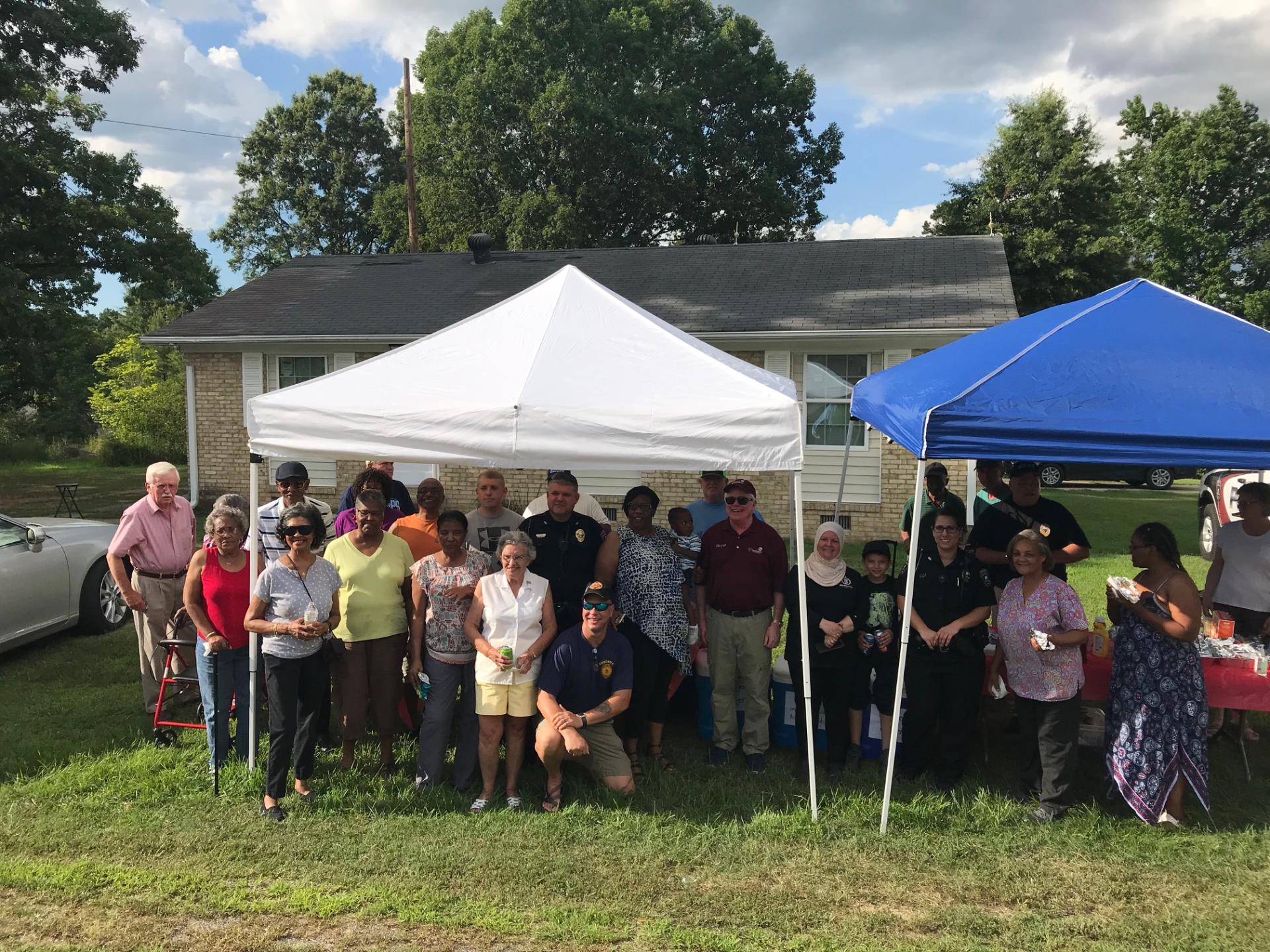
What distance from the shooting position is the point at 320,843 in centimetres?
414

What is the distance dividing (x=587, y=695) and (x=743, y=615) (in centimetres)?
102

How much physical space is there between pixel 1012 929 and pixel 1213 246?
35.7 metres

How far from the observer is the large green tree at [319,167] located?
37.3 metres

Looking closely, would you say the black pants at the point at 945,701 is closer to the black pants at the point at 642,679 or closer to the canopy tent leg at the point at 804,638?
the canopy tent leg at the point at 804,638

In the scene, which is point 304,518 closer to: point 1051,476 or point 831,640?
point 831,640

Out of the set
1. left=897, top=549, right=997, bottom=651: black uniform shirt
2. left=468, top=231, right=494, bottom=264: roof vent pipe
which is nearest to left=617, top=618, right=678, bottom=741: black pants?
left=897, top=549, right=997, bottom=651: black uniform shirt

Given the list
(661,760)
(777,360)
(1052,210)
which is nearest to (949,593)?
(661,760)

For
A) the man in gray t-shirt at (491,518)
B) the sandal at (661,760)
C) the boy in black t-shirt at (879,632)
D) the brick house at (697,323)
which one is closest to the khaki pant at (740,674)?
the sandal at (661,760)

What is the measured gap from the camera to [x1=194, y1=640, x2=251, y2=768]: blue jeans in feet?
15.7

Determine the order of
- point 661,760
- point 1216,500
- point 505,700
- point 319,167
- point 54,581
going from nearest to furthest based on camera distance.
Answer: point 505,700, point 661,760, point 54,581, point 1216,500, point 319,167

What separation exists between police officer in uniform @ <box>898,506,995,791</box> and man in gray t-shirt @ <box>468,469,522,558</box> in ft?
8.22

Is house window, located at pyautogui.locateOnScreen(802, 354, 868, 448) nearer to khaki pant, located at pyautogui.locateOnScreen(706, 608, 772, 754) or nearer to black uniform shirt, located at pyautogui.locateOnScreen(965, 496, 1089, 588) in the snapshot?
black uniform shirt, located at pyautogui.locateOnScreen(965, 496, 1089, 588)

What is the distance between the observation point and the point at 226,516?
4637 millimetres

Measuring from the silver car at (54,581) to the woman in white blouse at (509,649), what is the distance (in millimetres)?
3260
